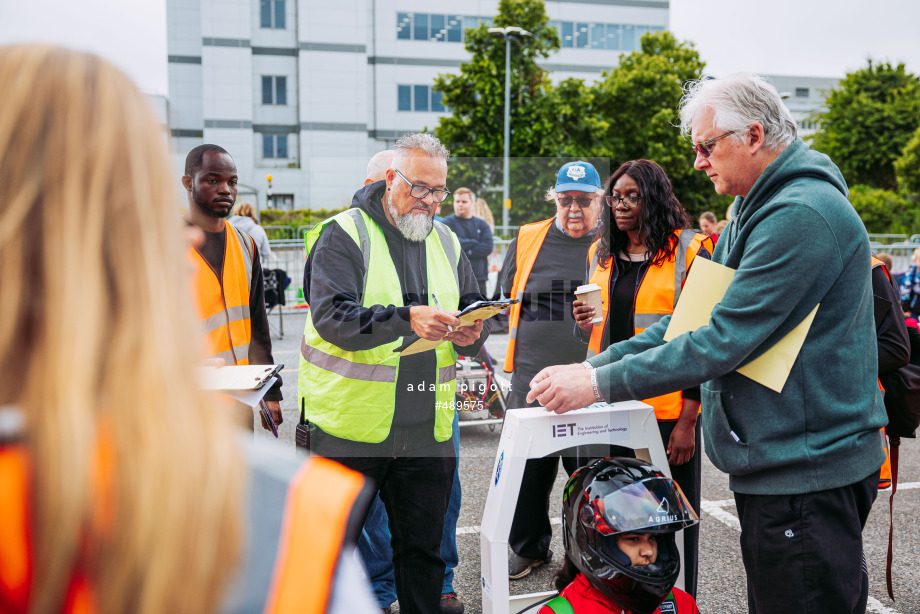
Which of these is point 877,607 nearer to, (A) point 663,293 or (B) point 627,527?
(A) point 663,293

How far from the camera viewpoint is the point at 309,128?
1299 inches

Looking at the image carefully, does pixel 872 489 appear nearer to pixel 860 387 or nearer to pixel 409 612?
pixel 860 387

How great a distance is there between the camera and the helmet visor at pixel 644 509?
7.05ft

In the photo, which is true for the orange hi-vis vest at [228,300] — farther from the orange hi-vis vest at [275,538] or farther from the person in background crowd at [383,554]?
the orange hi-vis vest at [275,538]

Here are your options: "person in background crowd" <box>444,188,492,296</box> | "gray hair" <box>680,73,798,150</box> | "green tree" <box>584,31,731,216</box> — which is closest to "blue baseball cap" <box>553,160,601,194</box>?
"gray hair" <box>680,73,798,150</box>

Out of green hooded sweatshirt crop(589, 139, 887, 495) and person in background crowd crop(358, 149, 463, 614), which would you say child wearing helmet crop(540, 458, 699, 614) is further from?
person in background crowd crop(358, 149, 463, 614)

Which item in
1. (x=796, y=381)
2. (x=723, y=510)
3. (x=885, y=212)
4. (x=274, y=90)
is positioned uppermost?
(x=274, y=90)

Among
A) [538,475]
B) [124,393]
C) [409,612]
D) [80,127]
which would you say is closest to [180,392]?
[124,393]

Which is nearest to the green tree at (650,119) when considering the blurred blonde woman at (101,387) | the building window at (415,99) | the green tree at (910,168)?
the green tree at (910,168)

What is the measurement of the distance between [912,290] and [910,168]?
2394 cm

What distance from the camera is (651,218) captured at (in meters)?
3.33

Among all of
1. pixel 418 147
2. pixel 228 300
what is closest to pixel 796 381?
pixel 418 147

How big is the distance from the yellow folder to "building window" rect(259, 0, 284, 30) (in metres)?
36.3

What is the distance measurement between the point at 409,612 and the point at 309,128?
3270 centimetres
